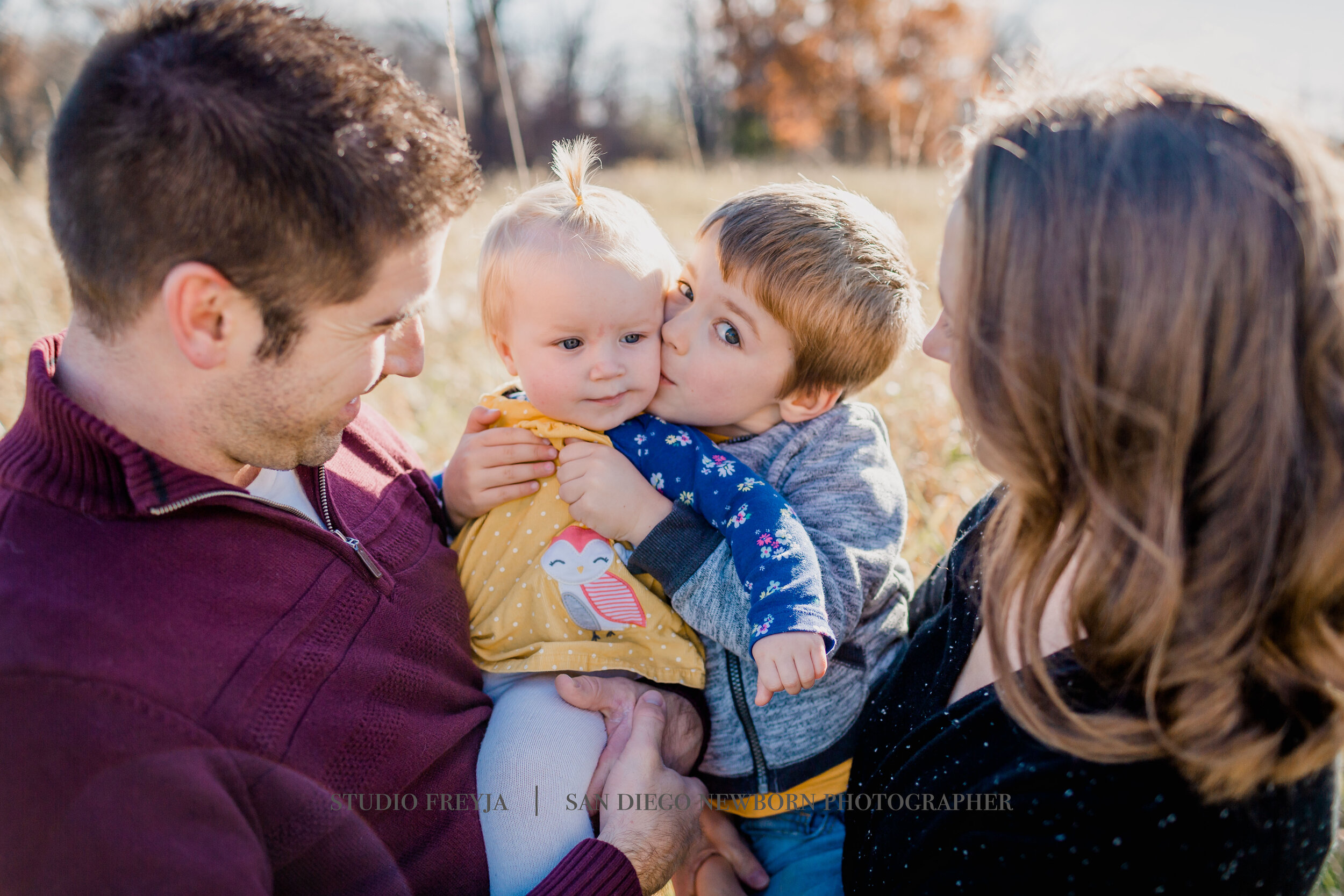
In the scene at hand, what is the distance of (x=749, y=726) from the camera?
93.9 inches

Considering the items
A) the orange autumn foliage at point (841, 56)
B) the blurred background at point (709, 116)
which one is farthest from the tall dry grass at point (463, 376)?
the orange autumn foliage at point (841, 56)

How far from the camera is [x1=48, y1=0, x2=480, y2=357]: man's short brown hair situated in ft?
5.04

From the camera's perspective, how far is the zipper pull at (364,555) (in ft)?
6.38

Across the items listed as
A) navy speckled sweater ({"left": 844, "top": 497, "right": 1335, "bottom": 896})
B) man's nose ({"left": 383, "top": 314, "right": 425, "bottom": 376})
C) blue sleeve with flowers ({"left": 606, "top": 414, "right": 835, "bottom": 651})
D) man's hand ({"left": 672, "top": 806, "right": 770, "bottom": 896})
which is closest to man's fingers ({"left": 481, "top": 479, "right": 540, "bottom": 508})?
blue sleeve with flowers ({"left": 606, "top": 414, "right": 835, "bottom": 651})

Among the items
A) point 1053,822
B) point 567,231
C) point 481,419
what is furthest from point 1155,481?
point 481,419

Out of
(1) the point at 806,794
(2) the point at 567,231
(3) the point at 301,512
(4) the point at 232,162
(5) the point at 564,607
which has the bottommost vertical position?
(1) the point at 806,794

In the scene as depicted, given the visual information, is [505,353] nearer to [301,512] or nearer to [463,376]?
[301,512]

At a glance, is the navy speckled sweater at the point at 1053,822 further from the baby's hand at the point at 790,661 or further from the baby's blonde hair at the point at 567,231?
the baby's blonde hair at the point at 567,231

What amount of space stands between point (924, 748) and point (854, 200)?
1570mm

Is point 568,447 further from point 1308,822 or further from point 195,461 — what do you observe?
point 1308,822

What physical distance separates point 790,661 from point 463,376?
3508mm

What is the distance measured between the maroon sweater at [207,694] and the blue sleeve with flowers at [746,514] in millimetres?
680

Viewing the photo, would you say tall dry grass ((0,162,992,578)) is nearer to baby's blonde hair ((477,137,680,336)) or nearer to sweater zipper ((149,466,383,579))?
baby's blonde hair ((477,137,680,336))

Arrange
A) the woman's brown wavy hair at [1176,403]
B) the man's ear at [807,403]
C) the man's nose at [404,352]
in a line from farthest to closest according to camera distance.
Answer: the man's ear at [807,403], the man's nose at [404,352], the woman's brown wavy hair at [1176,403]
